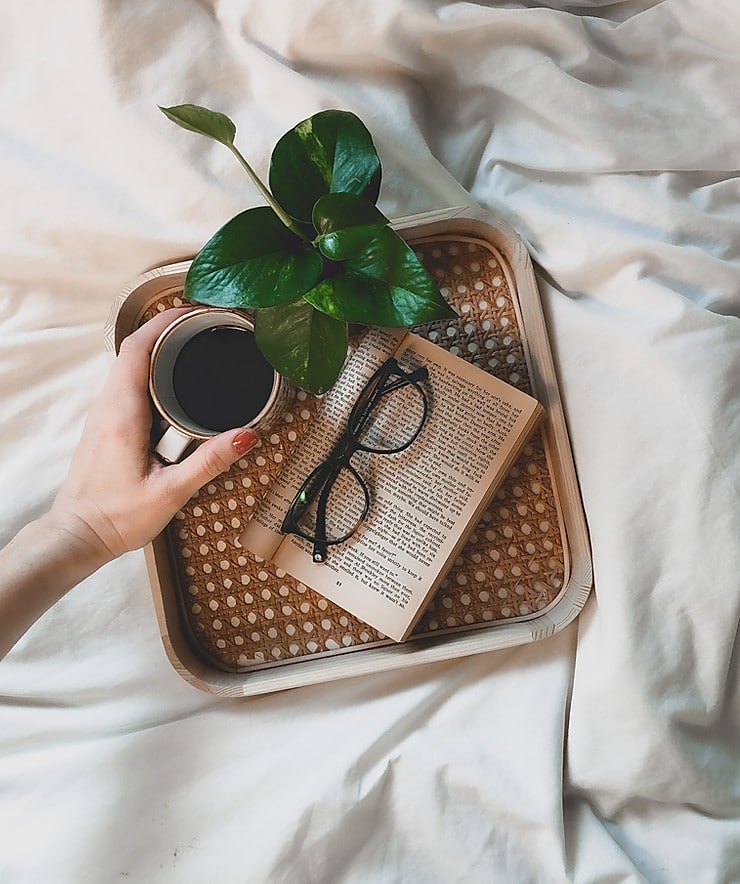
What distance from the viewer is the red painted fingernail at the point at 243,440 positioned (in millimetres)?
605

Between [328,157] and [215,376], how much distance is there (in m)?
0.18

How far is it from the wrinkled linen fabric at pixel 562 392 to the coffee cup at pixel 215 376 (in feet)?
0.43

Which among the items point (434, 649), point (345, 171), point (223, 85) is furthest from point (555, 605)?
point (223, 85)

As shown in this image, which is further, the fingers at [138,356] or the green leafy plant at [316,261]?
the fingers at [138,356]

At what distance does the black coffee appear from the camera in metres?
0.64

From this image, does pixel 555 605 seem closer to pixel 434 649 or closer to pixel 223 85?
pixel 434 649

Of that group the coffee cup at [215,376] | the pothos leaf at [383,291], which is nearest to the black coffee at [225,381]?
the coffee cup at [215,376]

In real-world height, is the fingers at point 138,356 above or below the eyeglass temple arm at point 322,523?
above

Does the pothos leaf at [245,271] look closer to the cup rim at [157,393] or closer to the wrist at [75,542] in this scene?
the cup rim at [157,393]

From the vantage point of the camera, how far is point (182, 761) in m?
0.71

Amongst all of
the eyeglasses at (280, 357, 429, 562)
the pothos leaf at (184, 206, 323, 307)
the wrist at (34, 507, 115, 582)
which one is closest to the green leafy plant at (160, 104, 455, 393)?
the pothos leaf at (184, 206, 323, 307)

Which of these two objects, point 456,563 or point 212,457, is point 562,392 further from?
point 212,457

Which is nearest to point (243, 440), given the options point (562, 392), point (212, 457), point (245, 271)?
point (212, 457)

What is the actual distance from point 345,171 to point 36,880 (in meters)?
0.60
